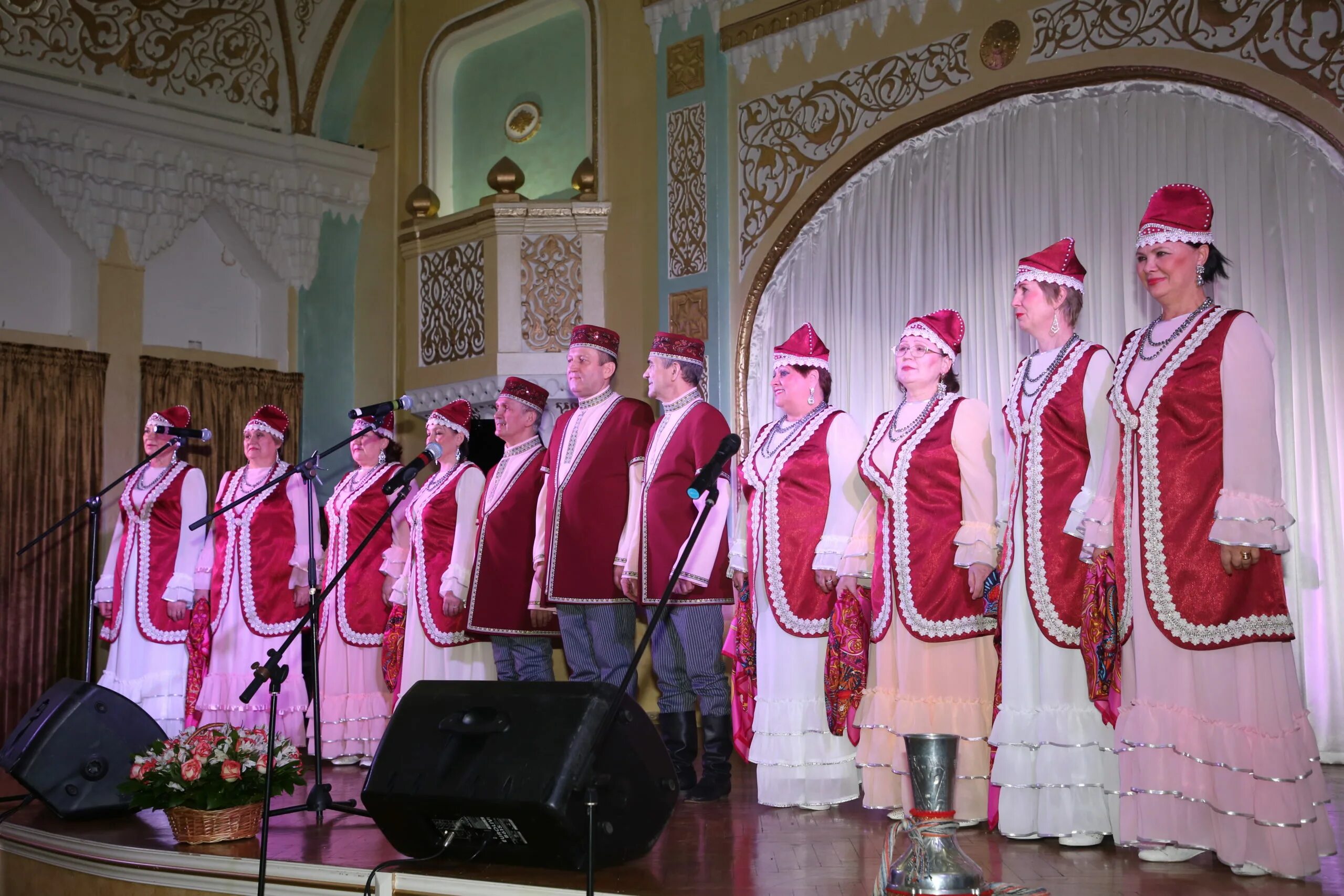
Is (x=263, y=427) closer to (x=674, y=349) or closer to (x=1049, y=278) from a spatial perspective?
(x=674, y=349)

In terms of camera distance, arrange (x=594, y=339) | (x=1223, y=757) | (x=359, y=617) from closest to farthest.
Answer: (x=1223, y=757), (x=594, y=339), (x=359, y=617)

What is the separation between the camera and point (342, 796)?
4895mm

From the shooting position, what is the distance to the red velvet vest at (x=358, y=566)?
6.10 m

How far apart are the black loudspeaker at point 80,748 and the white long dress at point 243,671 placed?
1.53 m

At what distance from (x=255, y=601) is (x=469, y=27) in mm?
4084

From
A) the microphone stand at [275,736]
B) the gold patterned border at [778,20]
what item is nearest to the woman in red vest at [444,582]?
the microphone stand at [275,736]

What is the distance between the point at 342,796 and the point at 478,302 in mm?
3661

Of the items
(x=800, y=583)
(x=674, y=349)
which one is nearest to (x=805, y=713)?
(x=800, y=583)

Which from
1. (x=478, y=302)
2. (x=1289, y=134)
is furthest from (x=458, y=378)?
(x=1289, y=134)

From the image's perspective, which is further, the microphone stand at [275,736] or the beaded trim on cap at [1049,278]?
the beaded trim on cap at [1049,278]

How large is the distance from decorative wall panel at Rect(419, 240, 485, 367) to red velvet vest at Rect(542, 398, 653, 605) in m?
2.92

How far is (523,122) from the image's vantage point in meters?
8.46

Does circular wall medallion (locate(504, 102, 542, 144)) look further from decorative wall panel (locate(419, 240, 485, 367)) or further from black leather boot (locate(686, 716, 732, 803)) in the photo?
black leather boot (locate(686, 716, 732, 803))

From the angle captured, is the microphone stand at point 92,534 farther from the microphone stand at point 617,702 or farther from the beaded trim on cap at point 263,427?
the microphone stand at point 617,702
